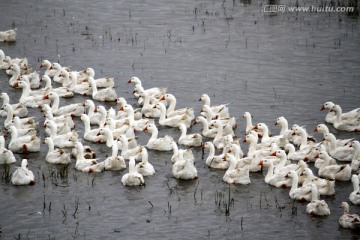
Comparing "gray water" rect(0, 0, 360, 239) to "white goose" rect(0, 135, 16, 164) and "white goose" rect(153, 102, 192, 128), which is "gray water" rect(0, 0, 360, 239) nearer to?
"white goose" rect(153, 102, 192, 128)

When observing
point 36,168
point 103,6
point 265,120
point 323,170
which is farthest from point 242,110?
point 103,6

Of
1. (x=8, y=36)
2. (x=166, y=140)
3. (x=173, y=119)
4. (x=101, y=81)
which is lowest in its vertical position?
(x=166, y=140)

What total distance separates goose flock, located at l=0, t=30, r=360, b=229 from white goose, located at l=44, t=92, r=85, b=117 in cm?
3

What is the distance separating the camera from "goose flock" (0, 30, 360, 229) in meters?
22.2

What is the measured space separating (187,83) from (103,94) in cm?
380

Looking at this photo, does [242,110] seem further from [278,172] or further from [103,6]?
[103,6]

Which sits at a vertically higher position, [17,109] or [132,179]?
[17,109]

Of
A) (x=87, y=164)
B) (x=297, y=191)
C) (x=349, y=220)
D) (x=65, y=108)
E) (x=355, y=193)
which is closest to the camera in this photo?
(x=349, y=220)

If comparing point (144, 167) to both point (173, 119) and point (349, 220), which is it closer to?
point (173, 119)

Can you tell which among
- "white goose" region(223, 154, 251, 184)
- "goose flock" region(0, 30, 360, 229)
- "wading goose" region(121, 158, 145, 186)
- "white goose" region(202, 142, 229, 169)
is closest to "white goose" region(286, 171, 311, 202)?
"goose flock" region(0, 30, 360, 229)

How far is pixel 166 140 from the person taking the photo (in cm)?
2473

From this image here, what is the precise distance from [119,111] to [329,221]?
9.41m

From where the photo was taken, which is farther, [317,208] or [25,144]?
[25,144]

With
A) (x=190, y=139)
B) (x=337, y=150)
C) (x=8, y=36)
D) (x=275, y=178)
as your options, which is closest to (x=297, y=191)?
(x=275, y=178)
